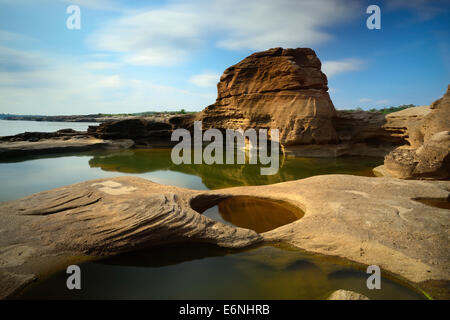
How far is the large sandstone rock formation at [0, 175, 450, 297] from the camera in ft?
A: 10.5

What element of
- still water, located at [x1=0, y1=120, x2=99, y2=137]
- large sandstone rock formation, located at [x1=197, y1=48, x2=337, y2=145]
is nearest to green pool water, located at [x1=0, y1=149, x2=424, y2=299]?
large sandstone rock formation, located at [x1=197, y1=48, x2=337, y2=145]

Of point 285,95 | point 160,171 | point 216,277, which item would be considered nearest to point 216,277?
point 216,277

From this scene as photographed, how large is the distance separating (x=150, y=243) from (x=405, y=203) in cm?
499

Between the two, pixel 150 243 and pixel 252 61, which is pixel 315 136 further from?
pixel 150 243

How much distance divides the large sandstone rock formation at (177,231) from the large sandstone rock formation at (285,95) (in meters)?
9.34

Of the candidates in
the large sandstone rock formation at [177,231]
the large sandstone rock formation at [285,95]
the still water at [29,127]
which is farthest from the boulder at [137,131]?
the large sandstone rock formation at [177,231]

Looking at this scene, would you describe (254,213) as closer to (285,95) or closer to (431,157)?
(431,157)

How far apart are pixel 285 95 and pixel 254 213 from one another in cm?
1116

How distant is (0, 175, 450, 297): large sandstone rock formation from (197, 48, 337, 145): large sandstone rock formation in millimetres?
9340

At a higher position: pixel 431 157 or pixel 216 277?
pixel 431 157

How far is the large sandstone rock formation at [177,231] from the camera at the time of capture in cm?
319

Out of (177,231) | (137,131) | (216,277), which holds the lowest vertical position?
(216,277)

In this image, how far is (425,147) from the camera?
27.3 feet

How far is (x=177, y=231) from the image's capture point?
3.88 m
